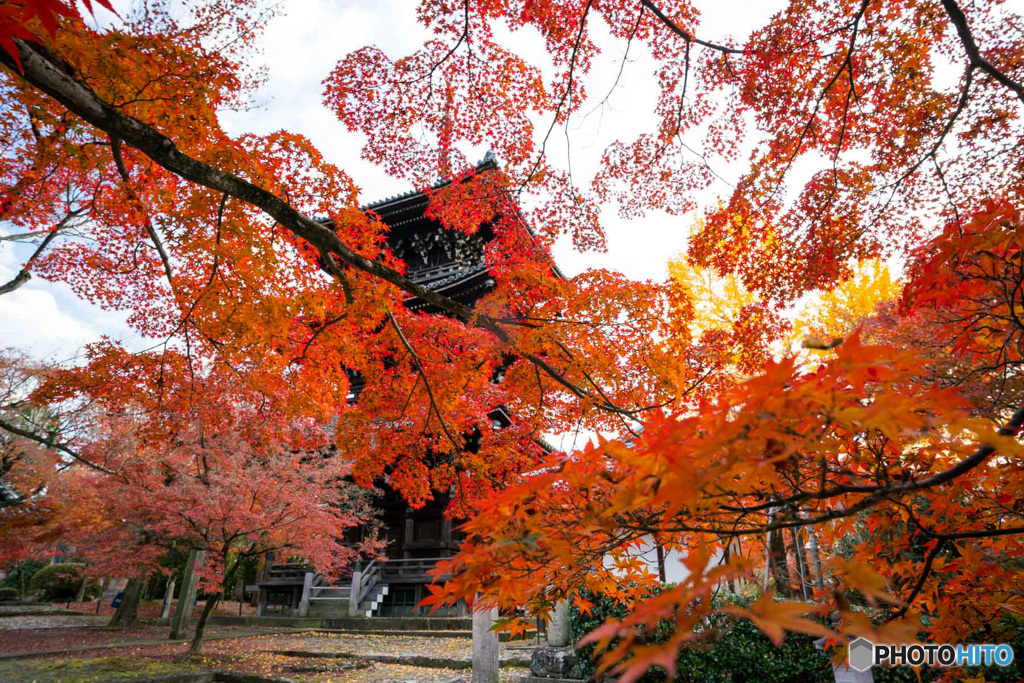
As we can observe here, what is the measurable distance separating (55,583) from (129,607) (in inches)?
384

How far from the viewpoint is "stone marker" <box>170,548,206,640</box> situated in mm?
11766

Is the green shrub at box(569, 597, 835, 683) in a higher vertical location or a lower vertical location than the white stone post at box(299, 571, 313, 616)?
higher

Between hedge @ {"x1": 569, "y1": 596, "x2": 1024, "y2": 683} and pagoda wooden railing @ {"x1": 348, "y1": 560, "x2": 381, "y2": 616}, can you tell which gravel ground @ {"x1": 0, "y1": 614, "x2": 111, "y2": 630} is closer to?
pagoda wooden railing @ {"x1": 348, "y1": 560, "x2": 381, "y2": 616}

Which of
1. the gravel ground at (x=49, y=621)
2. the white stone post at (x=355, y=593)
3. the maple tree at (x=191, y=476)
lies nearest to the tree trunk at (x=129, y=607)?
the gravel ground at (x=49, y=621)

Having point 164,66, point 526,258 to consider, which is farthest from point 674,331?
point 164,66


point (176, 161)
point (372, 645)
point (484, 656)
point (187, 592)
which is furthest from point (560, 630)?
point (187, 592)

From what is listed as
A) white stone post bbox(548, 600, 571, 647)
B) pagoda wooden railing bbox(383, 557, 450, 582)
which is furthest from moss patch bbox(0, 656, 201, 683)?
pagoda wooden railing bbox(383, 557, 450, 582)

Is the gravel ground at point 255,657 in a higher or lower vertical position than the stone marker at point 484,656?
lower

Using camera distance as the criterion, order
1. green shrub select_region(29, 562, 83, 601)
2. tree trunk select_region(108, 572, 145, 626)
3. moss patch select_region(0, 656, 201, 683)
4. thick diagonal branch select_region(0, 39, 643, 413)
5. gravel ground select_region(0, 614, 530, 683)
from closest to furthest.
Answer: thick diagonal branch select_region(0, 39, 643, 413) → moss patch select_region(0, 656, 201, 683) → gravel ground select_region(0, 614, 530, 683) → tree trunk select_region(108, 572, 145, 626) → green shrub select_region(29, 562, 83, 601)

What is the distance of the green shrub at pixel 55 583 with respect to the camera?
19891 millimetres

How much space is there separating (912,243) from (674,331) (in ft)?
12.2

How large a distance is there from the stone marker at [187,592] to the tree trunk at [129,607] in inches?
146

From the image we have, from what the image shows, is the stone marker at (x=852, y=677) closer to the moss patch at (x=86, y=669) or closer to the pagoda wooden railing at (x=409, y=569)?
the moss patch at (x=86, y=669)

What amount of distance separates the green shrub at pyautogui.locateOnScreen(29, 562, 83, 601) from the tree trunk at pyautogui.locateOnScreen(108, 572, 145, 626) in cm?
738
